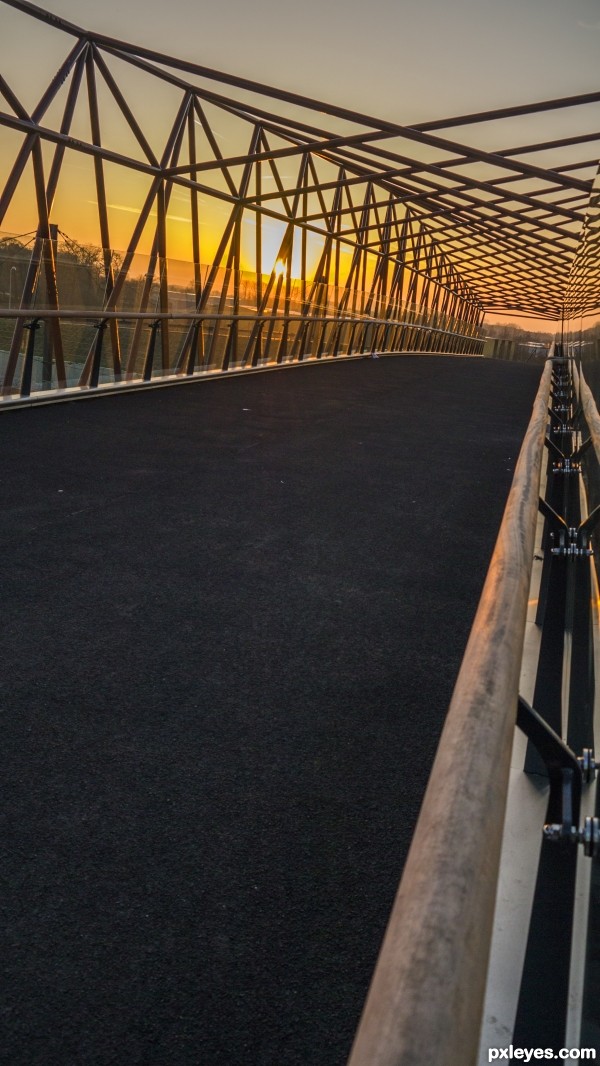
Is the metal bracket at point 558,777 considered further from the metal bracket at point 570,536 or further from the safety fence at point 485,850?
the metal bracket at point 570,536

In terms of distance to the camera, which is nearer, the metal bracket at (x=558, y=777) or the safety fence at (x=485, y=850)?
the safety fence at (x=485, y=850)

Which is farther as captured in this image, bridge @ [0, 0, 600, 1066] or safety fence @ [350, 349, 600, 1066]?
bridge @ [0, 0, 600, 1066]

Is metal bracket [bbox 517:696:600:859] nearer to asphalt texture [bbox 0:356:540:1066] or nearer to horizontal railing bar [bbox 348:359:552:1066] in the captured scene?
horizontal railing bar [bbox 348:359:552:1066]

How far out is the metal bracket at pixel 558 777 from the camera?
1.92m

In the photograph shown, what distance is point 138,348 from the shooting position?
13234 mm

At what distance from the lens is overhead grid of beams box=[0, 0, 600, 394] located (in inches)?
522

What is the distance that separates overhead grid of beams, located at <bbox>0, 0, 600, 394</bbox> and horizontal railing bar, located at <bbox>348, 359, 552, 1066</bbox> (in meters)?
9.94

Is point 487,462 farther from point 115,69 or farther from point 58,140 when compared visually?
point 115,69

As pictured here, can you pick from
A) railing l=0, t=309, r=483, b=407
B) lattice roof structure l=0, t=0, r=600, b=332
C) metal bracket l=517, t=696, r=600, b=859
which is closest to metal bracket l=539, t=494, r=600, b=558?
metal bracket l=517, t=696, r=600, b=859

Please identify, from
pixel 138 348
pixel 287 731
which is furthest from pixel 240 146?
pixel 287 731

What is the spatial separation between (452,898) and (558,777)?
1247 millimetres

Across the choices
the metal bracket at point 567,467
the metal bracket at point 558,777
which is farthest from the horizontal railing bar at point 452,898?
the metal bracket at point 567,467

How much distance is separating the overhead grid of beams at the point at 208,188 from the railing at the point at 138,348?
4cm

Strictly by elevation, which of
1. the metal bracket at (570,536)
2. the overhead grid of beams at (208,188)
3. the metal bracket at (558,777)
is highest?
the overhead grid of beams at (208,188)
